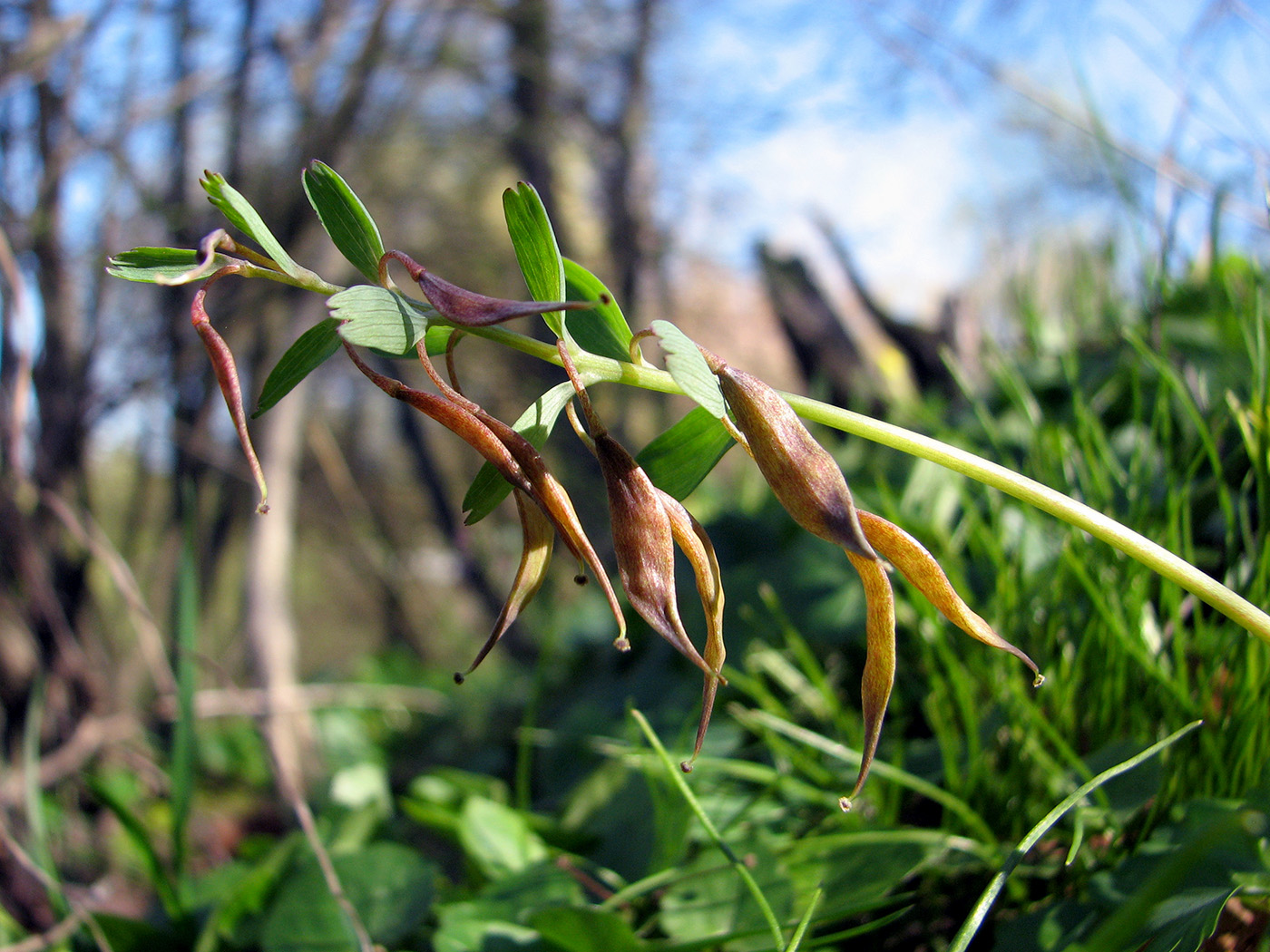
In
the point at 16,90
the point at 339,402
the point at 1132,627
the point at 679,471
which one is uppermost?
the point at 16,90

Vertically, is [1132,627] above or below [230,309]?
below

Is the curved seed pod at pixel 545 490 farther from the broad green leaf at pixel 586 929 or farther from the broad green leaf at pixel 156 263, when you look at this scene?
the broad green leaf at pixel 586 929

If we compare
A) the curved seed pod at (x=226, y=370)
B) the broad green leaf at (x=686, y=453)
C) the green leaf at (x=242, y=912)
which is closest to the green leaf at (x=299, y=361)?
the curved seed pod at (x=226, y=370)

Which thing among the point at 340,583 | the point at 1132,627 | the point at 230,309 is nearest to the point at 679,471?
the point at 1132,627

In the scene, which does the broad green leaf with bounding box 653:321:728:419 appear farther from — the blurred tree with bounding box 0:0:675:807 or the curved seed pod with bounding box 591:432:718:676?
the blurred tree with bounding box 0:0:675:807

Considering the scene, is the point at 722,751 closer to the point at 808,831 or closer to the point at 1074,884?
the point at 808,831

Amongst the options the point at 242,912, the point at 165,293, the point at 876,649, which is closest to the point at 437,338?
the point at 876,649
